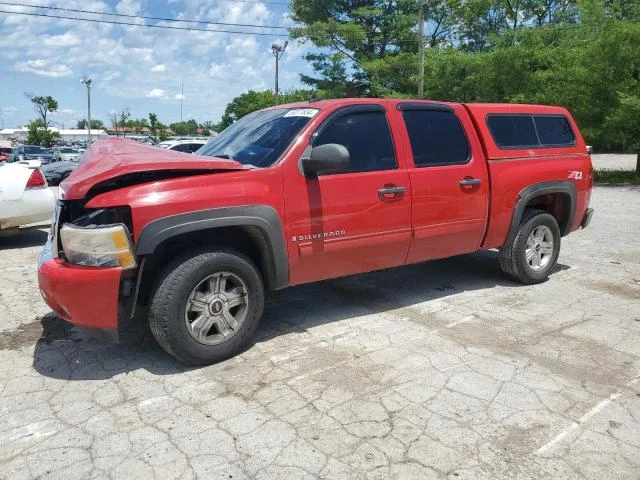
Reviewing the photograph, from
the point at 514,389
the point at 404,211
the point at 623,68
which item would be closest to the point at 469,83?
the point at 623,68

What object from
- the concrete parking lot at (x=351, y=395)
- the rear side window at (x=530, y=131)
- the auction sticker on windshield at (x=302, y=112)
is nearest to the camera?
the concrete parking lot at (x=351, y=395)

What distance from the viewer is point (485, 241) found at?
5305mm

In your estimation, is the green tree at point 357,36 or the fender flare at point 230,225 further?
the green tree at point 357,36

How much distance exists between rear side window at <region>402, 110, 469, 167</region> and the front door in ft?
0.89

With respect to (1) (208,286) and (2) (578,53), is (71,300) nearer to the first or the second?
(1) (208,286)

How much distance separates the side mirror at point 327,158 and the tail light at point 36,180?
528 centimetres

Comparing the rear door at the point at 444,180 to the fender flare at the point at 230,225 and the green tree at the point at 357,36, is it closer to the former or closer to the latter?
the fender flare at the point at 230,225

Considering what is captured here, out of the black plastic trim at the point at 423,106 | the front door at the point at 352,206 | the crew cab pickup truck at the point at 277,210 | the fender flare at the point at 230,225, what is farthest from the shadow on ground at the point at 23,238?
the black plastic trim at the point at 423,106

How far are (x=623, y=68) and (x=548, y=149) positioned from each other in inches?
528

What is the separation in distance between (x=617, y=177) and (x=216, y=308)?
18772 mm

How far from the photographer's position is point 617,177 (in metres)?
18.6

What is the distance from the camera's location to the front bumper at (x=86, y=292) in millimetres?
3305

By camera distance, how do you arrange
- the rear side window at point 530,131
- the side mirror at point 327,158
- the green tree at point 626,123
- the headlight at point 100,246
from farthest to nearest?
1. the green tree at point 626,123
2. the rear side window at point 530,131
3. the side mirror at point 327,158
4. the headlight at point 100,246

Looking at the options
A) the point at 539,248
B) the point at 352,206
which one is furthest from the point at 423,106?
the point at 539,248
